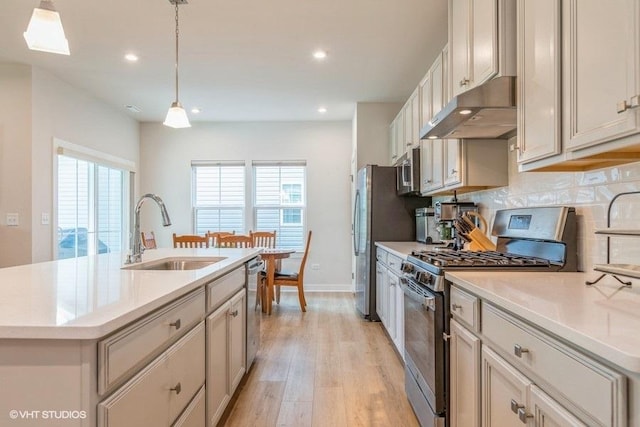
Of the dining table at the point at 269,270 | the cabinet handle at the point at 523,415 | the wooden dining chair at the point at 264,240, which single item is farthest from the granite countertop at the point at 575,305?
the wooden dining chair at the point at 264,240

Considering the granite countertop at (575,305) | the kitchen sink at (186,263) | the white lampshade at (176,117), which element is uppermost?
the white lampshade at (176,117)

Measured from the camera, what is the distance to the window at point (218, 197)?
6.09m

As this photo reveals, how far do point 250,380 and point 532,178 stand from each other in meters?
2.29

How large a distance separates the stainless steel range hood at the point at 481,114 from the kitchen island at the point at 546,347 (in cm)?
81

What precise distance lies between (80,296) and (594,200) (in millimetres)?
2091

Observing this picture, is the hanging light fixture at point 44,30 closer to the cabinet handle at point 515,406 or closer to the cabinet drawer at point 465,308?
the cabinet drawer at point 465,308

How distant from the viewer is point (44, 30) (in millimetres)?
1735

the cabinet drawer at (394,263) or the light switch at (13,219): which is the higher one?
the light switch at (13,219)

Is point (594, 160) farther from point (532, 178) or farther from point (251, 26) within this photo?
point (251, 26)

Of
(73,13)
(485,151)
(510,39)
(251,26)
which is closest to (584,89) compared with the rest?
(510,39)

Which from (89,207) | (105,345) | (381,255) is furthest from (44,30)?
(89,207)

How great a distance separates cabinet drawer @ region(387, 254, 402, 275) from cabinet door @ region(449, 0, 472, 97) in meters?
1.31

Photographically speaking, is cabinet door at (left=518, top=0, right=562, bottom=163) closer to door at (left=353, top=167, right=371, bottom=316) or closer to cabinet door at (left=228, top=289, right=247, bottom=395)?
cabinet door at (left=228, top=289, right=247, bottom=395)

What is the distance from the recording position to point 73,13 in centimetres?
287
